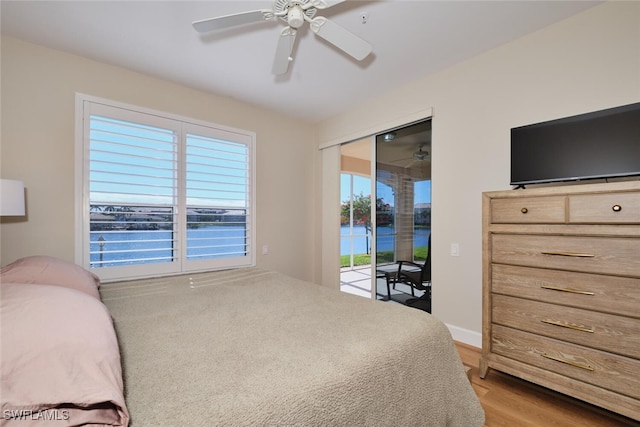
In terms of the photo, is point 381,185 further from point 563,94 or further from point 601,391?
point 601,391

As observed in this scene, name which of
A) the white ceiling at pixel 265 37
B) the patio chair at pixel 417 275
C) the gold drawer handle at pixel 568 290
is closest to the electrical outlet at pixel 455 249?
the patio chair at pixel 417 275

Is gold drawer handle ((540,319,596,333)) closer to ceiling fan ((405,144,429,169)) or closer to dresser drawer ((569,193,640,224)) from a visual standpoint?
dresser drawer ((569,193,640,224))

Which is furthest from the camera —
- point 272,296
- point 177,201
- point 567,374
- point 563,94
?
point 177,201

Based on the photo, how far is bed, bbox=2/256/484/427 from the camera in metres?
0.74

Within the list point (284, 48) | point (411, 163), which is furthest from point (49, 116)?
point (411, 163)

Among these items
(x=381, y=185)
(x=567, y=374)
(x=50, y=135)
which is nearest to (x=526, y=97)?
(x=381, y=185)

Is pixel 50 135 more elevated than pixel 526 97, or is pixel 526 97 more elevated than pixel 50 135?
pixel 526 97

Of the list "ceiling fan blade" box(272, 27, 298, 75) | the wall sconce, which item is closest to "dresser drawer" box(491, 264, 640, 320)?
"ceiling fan blade" box(272, 27, 298, 75)

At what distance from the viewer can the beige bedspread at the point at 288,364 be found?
0.75 m

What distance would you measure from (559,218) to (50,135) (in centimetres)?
370

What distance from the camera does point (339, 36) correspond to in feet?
5.92

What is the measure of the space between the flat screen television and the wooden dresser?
27 cm

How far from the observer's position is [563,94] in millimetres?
2041

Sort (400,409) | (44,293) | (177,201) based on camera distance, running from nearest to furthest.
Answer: (44,293), (400,409), (177,201)
